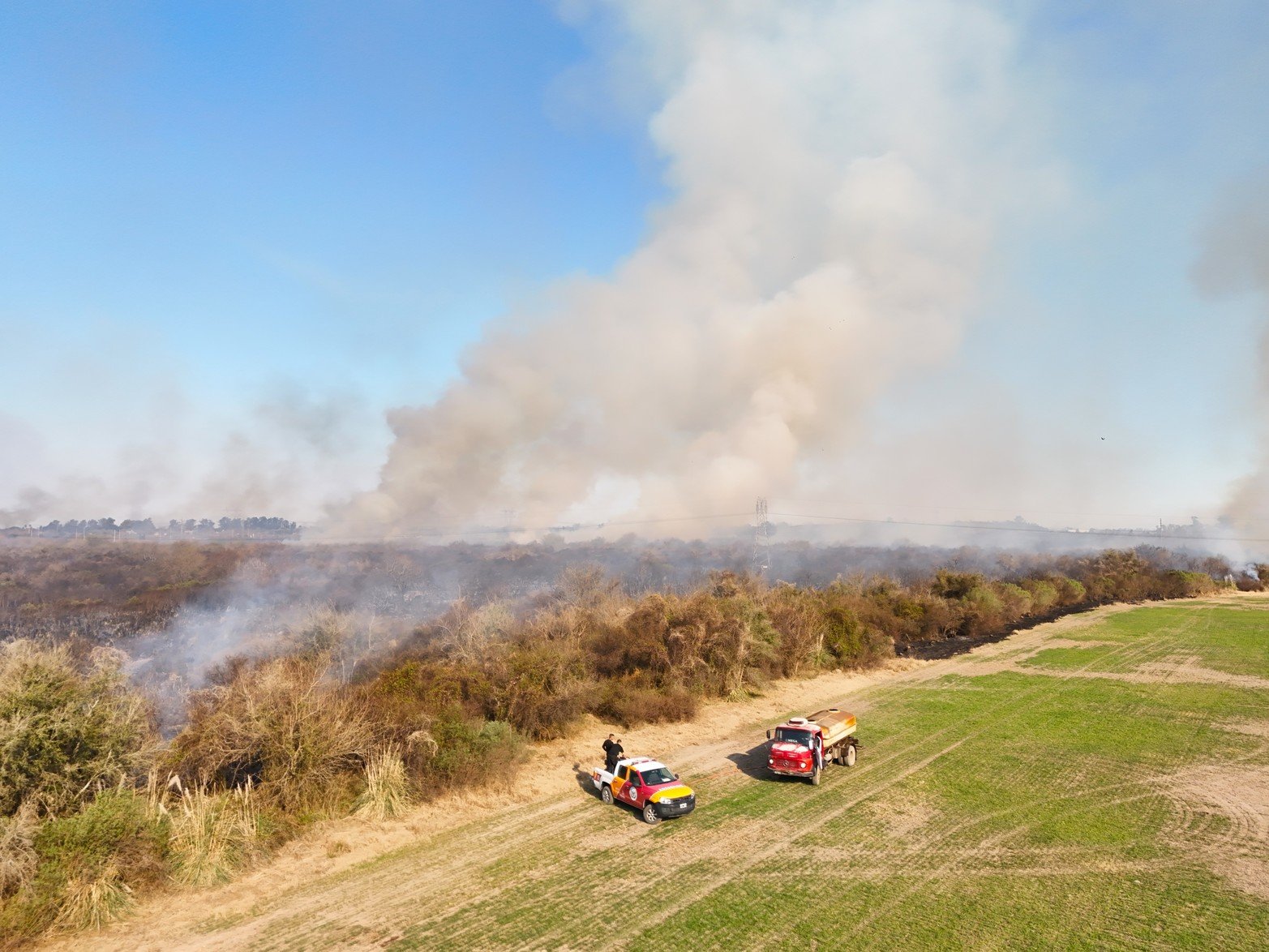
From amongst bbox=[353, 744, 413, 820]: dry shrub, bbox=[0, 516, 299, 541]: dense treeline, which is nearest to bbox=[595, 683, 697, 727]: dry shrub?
bbox=[353, 744, 413, 820]: dry shrub

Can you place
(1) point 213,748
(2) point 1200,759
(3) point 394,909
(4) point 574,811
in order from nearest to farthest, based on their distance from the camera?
(3) point 394,909, (1) point 213,748, (4) point 574,811, (2) point 1200,759

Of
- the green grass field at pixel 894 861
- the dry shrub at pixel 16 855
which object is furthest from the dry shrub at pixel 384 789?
the dry shrub at pixel 16 855

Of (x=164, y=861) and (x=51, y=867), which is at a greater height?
(x=51, y=867)

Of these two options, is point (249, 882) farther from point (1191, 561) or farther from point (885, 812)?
point (1191, 561)

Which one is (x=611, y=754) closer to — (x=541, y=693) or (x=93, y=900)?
(x=541, y=693)

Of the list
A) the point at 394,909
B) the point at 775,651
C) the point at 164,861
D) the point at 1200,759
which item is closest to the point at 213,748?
→ the point at 164,861

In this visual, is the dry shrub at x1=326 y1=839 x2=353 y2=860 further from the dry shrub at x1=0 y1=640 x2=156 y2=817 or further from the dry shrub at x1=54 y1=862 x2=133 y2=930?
the dry shrub at x1=0 y1=640 x2=156 y2=817

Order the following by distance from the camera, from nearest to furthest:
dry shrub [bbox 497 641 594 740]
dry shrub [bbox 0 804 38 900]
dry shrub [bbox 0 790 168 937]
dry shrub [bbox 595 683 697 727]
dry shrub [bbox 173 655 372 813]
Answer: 1. dry shrub [bbox 0 804 38 900]
2. dry shrub [bbox 0 790 168 937]
3. dry shrub [bbox 173 655 372 813]
4. dry shrub [bbox 497 641 594 740]
5. dry shrub [bbox 595 683 697 727]

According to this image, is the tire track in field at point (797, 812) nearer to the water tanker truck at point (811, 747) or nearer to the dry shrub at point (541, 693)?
the water tanker truck at point (811, 747)
